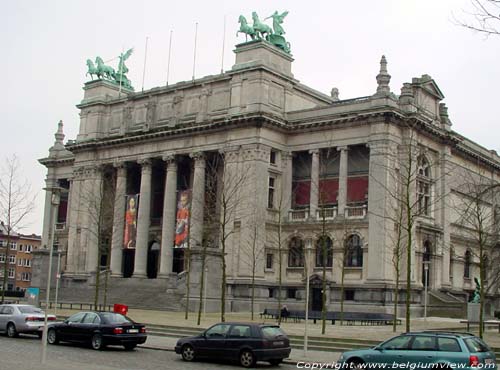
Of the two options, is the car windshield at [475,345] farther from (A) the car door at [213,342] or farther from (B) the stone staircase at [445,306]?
(B) the stone staircase at [445,306]

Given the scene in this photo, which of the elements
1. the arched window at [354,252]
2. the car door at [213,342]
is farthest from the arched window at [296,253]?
the car door at [213,342]

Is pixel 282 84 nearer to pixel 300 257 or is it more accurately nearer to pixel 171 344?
pixel 300 257

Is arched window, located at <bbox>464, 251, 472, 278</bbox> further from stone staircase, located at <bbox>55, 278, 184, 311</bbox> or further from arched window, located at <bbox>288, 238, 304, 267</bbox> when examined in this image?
stone staircase, located at <bbox>55, 278, 184, 311</bbox>

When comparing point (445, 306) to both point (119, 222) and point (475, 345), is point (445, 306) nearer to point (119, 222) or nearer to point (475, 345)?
point (119, 222)

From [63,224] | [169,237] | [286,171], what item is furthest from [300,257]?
[63,224]

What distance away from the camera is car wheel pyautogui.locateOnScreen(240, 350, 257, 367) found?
26344 mm

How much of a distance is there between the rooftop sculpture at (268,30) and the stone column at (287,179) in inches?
421

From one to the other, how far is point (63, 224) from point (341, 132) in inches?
1671

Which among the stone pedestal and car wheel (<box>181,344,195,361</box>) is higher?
the stone pedestal

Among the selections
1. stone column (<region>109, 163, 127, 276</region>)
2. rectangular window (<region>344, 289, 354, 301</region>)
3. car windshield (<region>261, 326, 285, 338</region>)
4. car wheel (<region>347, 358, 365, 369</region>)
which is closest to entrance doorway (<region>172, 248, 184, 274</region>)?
stone column (<region>109, 163, 127, 276</region>)

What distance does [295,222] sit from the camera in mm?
67500

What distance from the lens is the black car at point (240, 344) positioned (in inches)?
1041

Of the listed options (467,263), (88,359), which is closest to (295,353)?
(88,359)

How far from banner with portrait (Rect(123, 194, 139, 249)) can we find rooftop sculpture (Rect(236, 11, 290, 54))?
20477mm
